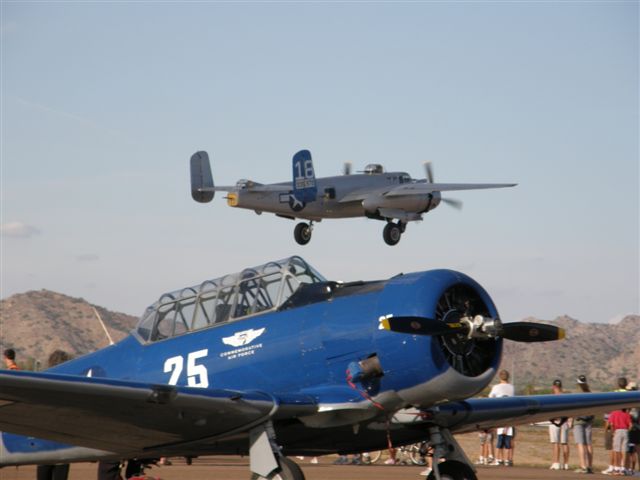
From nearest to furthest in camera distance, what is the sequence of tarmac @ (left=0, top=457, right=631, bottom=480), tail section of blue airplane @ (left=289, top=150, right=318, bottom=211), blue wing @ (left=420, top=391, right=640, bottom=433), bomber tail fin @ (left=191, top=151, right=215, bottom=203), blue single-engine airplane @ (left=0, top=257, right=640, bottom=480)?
blue single-engine airplane @ (left=0, top=257, right=640, bottom=480) → blue wing @ (left=420, top=391, right=640, bottom=433) → tarmac @ (left=0, top=457, right=631, bottom=480) → tail section of blue airplane @ (left=289, top=150, right=318, bottom=211) → bomber tail fin @ (left=191, top=151, right=215, bottom=203)

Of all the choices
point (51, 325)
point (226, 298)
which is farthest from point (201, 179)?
point (51, 325)

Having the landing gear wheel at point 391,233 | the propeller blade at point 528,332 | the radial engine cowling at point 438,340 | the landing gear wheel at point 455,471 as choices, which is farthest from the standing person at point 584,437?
the landing gear wheel at point 391,233

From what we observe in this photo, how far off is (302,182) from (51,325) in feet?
279

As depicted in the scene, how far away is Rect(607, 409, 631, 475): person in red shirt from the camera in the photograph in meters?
18.6

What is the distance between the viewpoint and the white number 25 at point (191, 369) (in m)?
11.2

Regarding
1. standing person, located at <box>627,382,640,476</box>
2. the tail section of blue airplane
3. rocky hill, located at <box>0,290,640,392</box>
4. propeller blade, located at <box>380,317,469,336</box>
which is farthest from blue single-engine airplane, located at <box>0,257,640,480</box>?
rocky hill, located at <box>0,290,640,392</box>

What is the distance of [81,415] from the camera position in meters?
9.86

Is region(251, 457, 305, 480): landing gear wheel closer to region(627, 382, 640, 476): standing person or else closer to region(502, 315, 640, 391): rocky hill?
region(627, 382, 640, 476): standing person

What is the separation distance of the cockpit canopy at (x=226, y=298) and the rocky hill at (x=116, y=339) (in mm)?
99177

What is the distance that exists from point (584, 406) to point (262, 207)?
33.4 m

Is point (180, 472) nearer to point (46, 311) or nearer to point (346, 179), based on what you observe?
point (346, 179)

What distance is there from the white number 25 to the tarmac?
4703mm

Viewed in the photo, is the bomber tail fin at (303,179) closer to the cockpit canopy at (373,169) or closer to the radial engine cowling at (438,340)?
the cockpit canopy at (373,169)

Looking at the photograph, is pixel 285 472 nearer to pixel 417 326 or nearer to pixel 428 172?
pixel 417 326
